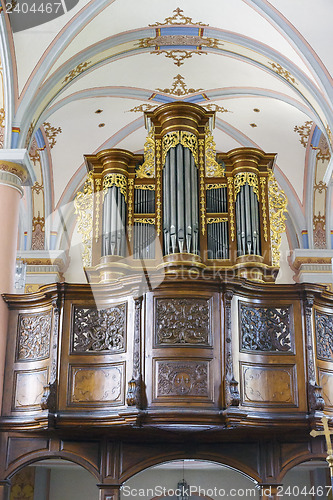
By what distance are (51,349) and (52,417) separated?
0.91 metres

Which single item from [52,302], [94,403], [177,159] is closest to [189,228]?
[177,159]

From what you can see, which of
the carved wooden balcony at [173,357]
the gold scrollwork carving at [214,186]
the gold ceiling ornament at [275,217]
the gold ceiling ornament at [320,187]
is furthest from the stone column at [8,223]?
the gold ceiling ornament at [320,187]

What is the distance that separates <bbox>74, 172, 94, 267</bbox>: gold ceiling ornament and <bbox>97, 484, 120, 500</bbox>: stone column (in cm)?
345

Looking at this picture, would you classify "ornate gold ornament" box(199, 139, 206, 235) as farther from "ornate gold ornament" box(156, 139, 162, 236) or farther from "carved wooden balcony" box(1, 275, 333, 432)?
"carved wooden balcony" box(1, 275, 333, 432)

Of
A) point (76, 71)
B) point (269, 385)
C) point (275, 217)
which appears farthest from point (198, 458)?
point (76, 71)

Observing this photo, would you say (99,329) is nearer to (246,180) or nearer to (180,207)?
(180,207)

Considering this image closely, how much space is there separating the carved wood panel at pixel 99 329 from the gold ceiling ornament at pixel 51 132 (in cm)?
597

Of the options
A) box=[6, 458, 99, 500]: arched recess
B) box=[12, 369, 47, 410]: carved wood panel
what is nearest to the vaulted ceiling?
box=[12, 369, 47, 410]: carved wood panel

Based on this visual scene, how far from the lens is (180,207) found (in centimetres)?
1128

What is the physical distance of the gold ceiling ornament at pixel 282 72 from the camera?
12172 mm

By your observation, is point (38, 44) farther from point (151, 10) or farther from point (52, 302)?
point (52, 302)

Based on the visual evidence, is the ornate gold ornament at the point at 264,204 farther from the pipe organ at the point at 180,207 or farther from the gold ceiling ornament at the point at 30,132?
the gold ceiling ornament at the point at 30,132

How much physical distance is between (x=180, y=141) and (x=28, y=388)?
466 cm

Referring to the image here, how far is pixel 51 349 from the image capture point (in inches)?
382
